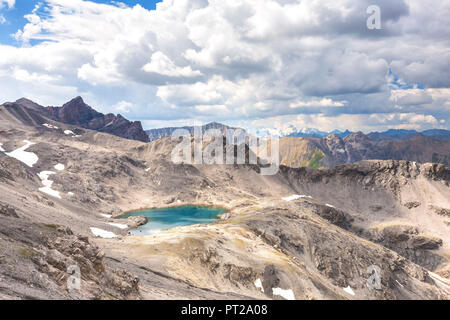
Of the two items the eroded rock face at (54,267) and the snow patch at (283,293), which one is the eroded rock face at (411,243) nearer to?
the snow patch at (283,293)

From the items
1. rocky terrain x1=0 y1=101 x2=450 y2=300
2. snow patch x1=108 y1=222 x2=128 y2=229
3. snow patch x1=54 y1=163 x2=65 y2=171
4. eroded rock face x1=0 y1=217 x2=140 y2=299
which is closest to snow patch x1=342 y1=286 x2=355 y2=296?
rocky terrain x1=0 y1=101 x2=450 y2=300

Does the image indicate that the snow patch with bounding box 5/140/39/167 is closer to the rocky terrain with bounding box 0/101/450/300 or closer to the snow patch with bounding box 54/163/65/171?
the rocky terrain with bounding box 0/101/450/300

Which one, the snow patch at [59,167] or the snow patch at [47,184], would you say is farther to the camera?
the snow patch at [59,167]

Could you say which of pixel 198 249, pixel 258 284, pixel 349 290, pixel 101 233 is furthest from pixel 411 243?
pixel 101 233

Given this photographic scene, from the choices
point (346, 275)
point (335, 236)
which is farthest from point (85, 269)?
point (335, 236)

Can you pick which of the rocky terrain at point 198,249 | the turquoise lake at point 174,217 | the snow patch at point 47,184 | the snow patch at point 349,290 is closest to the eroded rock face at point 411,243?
the rocky terrain at point 198,249
